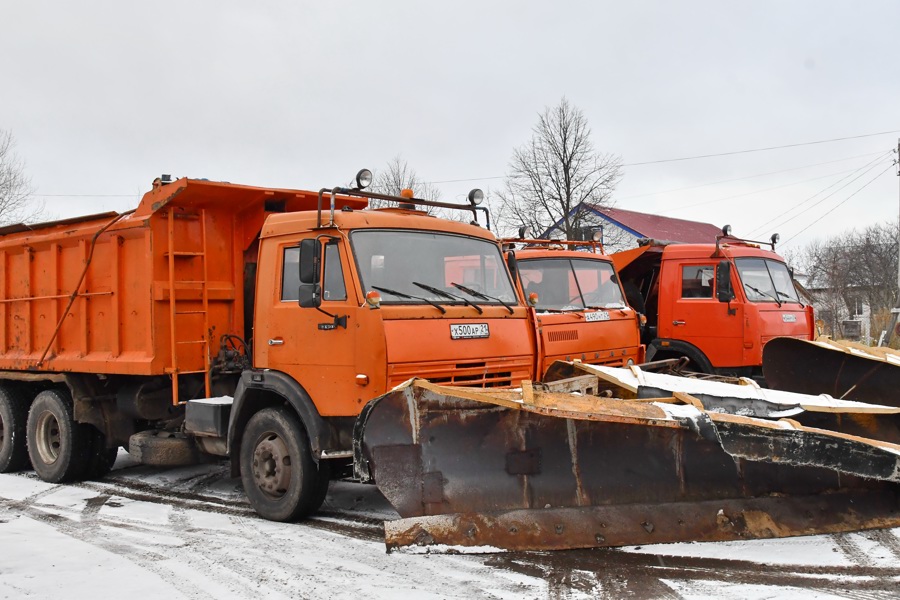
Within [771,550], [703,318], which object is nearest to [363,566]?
[771,550]

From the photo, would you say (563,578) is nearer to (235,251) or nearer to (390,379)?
(390,379)

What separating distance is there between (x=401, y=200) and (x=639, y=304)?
5953 millimetres

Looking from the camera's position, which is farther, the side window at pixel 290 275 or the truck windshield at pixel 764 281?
the truck windshield at pixel 764 281

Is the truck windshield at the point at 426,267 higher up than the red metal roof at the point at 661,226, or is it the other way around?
the red metal roof at the point at 661,226

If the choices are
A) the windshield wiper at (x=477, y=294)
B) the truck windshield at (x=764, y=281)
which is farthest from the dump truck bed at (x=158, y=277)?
the truck windshield at (x=764, y=281)

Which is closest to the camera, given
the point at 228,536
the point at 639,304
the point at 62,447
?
the point at 228,536

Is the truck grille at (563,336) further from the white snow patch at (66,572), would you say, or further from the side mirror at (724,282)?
the white snow patch at (66,572)

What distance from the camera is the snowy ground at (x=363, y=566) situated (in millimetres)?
4426

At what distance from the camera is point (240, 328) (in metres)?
7.38

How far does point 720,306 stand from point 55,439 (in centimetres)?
839

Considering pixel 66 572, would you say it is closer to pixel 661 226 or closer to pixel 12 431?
pixel 12 431

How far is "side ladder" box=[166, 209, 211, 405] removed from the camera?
700cm

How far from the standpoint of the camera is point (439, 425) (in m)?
4.96

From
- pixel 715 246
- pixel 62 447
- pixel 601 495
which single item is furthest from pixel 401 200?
pixel 715 246
